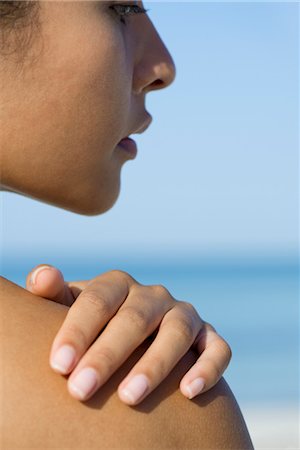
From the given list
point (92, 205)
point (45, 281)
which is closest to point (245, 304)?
point (92, 205)

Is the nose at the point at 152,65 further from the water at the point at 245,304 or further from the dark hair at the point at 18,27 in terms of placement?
the water at the point at 245,304

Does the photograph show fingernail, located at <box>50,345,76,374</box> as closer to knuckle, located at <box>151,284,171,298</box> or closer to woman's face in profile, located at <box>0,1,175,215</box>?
knuckle, located at <box>151,284,171,298</box>

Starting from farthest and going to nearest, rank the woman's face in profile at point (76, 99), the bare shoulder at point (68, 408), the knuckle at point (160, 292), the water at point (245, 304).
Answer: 1. the water at point (245, 304)
2. the woman's face in profile at point (76, 99)
3. the knuckle at point (160, 292)
4. the bare shoulder at point (68, 408)

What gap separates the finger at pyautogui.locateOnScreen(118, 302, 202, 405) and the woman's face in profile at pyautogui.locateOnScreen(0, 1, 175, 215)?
0.43 meters

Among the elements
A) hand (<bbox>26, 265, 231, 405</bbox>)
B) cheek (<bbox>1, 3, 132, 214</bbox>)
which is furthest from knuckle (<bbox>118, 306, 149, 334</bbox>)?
cheek (<bbox>1, 3, 132, 214</bbox>)

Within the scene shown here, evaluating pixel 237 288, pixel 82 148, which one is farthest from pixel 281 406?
pixel 237 288

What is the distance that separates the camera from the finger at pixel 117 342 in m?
1.10

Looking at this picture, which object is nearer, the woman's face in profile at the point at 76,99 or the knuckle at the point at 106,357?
the knuckle at the point at 106,357

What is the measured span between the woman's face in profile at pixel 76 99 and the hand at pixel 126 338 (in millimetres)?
266

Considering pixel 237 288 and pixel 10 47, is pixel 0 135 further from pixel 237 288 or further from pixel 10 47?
pixel 237 288

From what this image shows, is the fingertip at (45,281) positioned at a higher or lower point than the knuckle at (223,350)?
higher

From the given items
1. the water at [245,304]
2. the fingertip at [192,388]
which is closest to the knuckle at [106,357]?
the fingertip at [192,388]

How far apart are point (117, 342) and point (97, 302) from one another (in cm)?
9

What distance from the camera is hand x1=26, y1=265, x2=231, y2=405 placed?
112 centimetres
